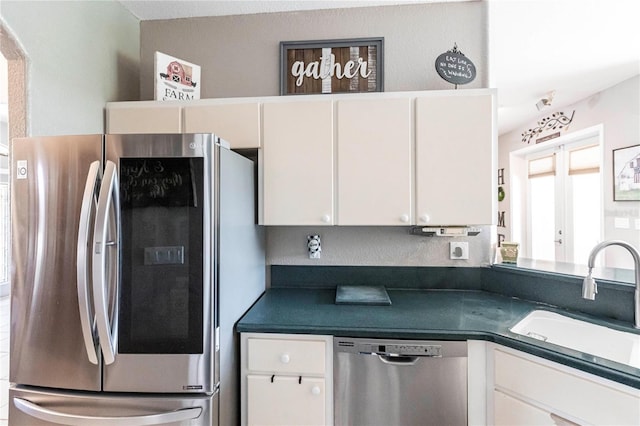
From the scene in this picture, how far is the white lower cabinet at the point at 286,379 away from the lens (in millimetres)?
1390

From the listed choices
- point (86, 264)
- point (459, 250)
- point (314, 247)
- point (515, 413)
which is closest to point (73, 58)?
point (86, 264)

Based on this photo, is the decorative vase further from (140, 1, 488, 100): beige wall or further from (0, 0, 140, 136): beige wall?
(0, 0, 140, 136): beige wall

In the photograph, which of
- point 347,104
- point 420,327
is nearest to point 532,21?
point 347,104

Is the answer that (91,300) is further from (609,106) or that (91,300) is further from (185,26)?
(609,106)

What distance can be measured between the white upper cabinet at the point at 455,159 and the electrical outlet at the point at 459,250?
0.35 meters

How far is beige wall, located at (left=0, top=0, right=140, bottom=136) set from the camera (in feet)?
4.73

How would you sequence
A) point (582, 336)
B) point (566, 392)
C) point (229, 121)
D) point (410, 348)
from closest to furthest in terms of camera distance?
point (566, 392)
point (410, 348)
point (582, 336)
point (229, 121)

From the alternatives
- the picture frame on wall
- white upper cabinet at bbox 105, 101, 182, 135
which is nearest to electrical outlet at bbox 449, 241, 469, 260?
white upper cabinet at bbox 105, 101, 182, 135

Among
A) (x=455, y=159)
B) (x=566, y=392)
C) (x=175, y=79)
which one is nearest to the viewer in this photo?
(x=566, y=392)

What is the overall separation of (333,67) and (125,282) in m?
1.69

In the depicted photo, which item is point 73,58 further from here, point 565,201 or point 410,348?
point 565,201

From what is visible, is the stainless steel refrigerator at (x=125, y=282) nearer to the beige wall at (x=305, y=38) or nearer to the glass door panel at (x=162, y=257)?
the glass door panel at (x=162, y=257)

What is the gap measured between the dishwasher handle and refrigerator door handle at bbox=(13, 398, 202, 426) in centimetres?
78

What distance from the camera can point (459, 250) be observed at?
1.97m
